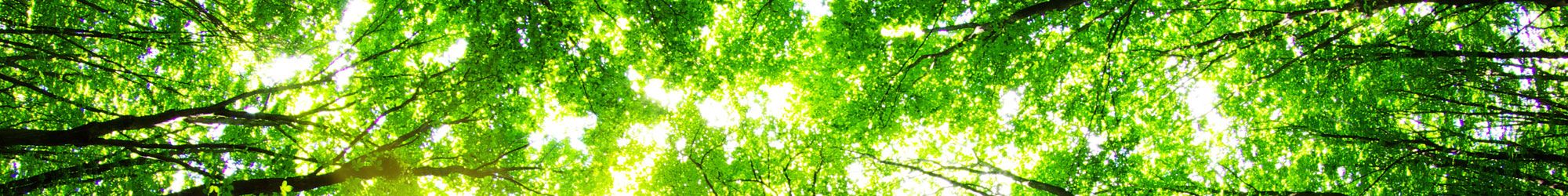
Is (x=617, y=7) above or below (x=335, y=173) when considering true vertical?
above

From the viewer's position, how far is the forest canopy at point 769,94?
5.87m

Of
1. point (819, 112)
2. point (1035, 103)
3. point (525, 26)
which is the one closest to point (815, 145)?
point (819, 112)

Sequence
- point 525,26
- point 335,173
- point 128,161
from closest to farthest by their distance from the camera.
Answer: point 525,26 < point 128,161 < point 335,173

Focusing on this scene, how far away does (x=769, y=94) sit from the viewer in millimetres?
9539

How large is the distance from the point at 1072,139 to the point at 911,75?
8.27 feet

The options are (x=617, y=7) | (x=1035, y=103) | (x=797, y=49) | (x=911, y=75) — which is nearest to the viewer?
(x=617, y=7)

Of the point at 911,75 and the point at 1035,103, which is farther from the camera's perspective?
the point at 1035,103

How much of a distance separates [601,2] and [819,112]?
3.00 m

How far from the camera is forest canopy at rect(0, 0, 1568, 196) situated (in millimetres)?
5871

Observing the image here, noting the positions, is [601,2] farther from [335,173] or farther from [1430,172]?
[1430,172]

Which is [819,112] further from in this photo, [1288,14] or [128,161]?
[128,161]

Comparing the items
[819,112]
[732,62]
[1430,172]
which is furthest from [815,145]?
[1430,172]

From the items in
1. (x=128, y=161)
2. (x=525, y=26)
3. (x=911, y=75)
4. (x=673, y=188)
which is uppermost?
(x=911, y=75)

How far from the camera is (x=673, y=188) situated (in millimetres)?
8820
